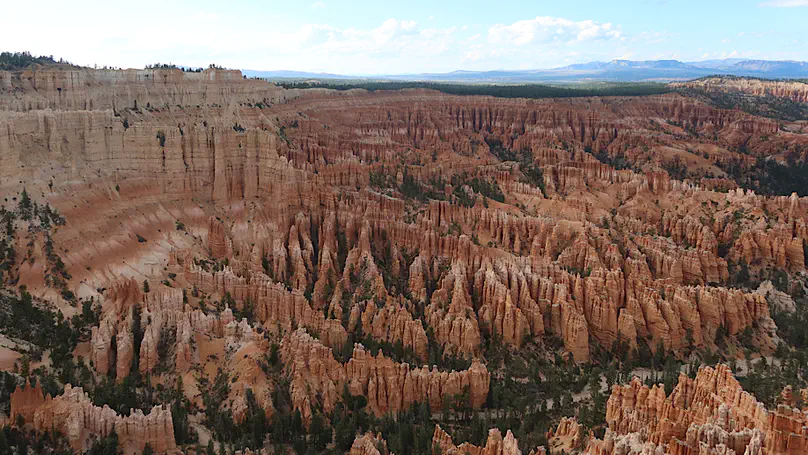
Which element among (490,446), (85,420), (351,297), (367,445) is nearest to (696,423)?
(490,446)

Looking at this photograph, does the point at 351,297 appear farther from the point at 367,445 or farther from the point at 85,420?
the point at 85,420

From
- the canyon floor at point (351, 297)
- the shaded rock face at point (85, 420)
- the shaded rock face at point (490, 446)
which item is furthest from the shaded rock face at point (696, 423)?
the shaded rock face at point (85, 420)

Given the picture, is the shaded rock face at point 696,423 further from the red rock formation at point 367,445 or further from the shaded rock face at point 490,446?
the red rock formation at point 367,445

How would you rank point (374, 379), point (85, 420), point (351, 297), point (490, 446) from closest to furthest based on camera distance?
1. point (490, 446)
2. point (85, 420)
3. point (374, 379)
4. point (351, 297)

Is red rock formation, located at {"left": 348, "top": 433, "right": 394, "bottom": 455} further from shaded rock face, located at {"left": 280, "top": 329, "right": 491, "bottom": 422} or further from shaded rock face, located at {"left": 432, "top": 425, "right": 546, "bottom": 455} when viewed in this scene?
shaded rock face, located at {"left": 280, "top": 329, "right": 491, "bottom": 422}

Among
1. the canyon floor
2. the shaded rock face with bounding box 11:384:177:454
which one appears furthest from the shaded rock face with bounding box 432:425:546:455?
A: the shaded rock face with bounding box 11:384:177:454
